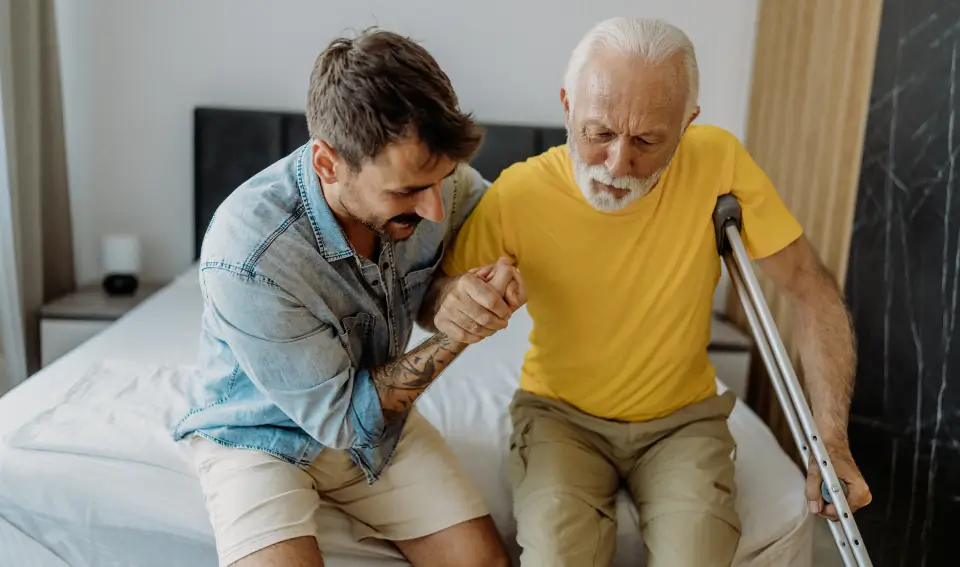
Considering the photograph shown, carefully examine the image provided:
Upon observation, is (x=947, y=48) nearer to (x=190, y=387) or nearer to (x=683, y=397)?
(x=683, y=397)

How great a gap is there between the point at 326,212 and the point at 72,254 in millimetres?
2131

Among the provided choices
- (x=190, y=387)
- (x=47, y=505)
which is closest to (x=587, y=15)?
(x=190, y=387)

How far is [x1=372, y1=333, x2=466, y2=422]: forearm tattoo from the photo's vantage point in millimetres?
1542

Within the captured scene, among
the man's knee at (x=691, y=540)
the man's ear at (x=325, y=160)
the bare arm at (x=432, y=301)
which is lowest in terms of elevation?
the man's knee at (x=691, y=540)

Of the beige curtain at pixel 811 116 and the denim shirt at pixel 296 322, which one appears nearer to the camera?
the denim shirt at pixel 296 322

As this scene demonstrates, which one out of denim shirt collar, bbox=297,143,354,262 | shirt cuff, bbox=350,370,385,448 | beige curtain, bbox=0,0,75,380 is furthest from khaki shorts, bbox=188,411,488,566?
beige curtain, bbox=0,0,75,380

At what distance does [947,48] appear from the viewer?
79.1 inches

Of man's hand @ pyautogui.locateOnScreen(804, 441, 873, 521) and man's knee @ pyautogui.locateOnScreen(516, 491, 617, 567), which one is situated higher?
man's hand @ pyautogui.locateOnScreen(804, 441, 873, 521)

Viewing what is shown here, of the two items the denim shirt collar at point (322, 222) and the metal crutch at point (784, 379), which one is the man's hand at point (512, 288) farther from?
the metal crutch at point (784, 379)

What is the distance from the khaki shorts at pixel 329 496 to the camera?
1.48 meters

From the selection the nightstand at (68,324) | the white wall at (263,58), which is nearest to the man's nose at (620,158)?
the white wall at (263,58)

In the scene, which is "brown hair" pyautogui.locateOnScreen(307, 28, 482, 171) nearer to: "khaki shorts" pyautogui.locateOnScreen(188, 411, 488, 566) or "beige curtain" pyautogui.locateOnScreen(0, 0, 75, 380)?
"khaki shorts" pyautogui.locateOnScreen(188, 411, 488, 566)

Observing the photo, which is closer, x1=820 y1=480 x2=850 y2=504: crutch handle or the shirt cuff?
x1=820 y1=480 x2=850 y2=504: crutch handle

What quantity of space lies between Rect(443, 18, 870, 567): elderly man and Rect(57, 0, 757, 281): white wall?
5.26 feet
